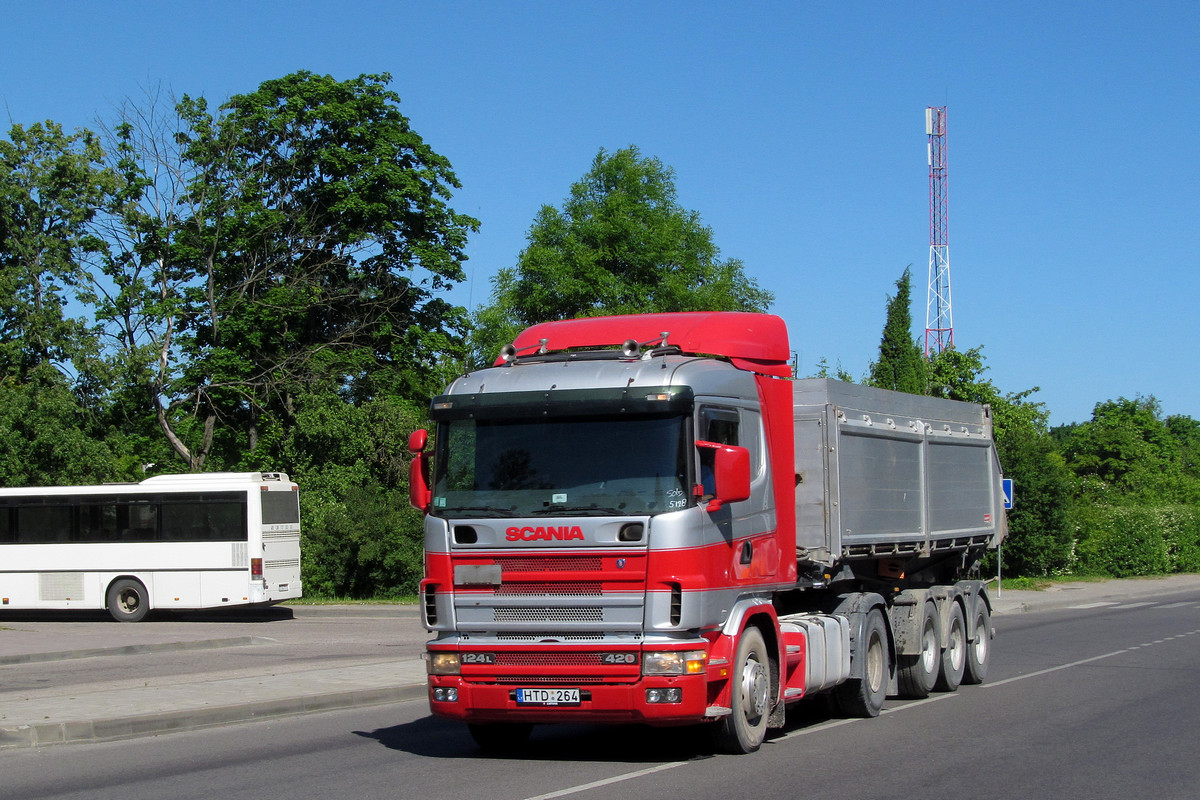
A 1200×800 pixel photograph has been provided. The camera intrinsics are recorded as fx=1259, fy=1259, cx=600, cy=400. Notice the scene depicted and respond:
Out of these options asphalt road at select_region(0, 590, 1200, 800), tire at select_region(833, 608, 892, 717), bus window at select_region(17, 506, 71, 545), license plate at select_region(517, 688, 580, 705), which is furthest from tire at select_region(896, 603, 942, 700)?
bus window at select_region(17, 506, 71, 545)

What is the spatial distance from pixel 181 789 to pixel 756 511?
16.2 ft

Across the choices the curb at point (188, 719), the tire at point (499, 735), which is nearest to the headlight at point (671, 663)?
the tire at point (499, 735)

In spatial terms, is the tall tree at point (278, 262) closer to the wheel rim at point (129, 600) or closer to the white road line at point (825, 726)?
the wheel rim at point (129, 600)

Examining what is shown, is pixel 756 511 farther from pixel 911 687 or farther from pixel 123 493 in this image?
pixel 123 493

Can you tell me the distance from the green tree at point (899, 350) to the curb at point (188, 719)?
38284 mm

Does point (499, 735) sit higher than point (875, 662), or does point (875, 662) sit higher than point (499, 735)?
point (875, 662)

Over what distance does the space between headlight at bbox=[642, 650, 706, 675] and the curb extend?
5604mm

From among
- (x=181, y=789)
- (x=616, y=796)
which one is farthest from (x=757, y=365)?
(x=181, y=789)

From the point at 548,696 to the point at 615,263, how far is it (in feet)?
114

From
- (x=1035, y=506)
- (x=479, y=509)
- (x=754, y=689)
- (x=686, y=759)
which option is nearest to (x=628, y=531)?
(x=479, y=509)

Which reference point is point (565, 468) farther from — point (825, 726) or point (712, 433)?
point (825, 726)

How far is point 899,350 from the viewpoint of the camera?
175 ft

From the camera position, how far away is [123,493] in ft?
94.3

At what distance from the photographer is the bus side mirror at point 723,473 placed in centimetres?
923
